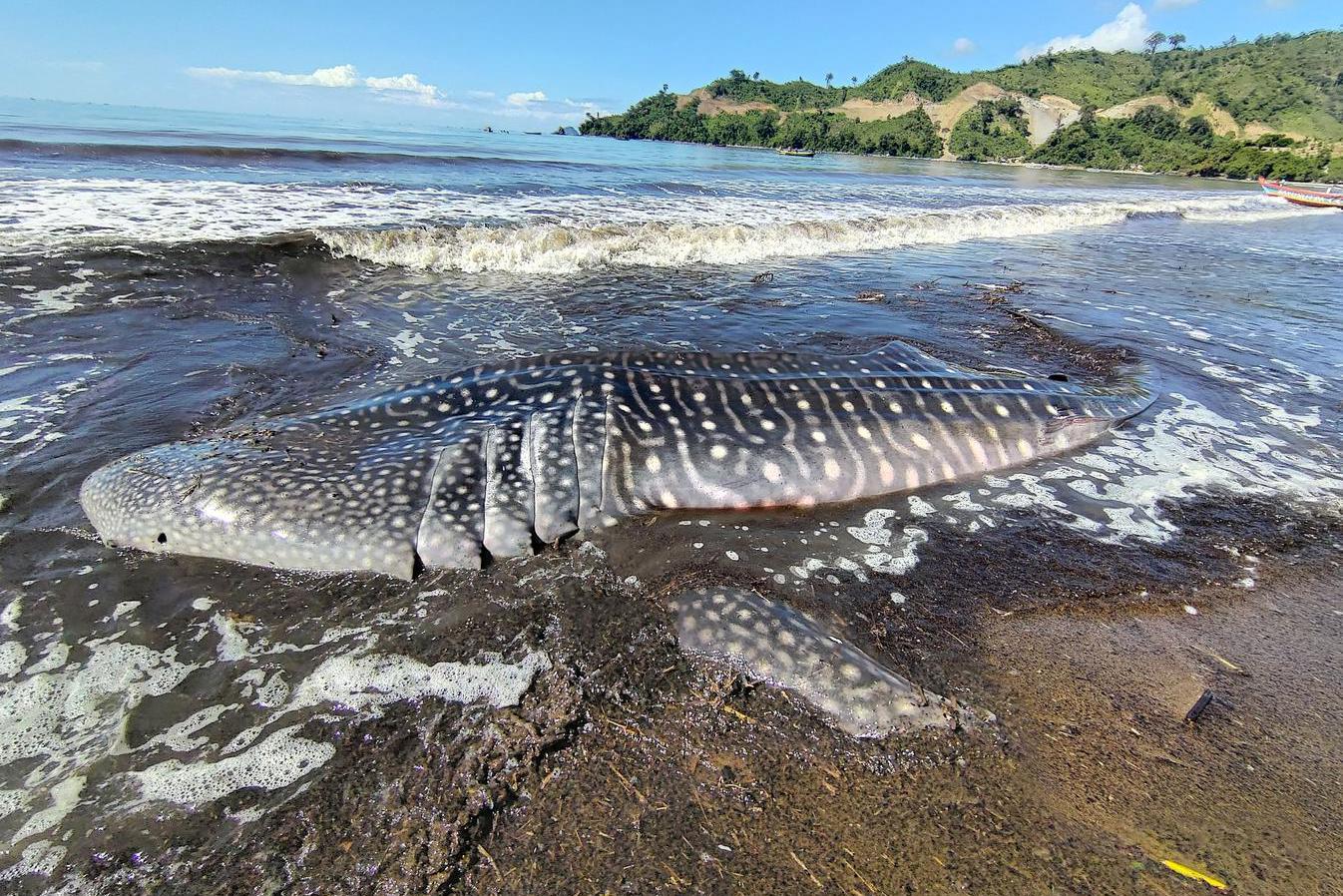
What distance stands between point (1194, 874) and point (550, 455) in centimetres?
338

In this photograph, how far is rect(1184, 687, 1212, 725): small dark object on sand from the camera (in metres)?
2.54

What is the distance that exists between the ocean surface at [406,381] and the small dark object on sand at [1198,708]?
98 centimetres

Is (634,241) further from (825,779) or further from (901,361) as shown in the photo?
(825,779)

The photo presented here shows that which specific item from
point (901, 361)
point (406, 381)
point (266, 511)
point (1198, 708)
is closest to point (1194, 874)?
point (1198, 708)

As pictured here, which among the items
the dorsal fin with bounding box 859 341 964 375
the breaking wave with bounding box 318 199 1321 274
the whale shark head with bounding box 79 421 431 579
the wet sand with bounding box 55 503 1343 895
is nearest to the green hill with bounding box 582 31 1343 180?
the breaking wave with bounding box 318 199 1321 274

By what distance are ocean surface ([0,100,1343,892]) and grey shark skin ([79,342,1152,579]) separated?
205mm

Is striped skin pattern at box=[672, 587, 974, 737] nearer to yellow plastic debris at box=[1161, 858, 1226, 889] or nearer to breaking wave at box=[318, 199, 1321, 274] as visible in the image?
yellow plastic debris at box=[1161, 858, 1226, 889]

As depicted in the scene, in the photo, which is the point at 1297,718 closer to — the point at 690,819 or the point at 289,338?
the point at 690,819

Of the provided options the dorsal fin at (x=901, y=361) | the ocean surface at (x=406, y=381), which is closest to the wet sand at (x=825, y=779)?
the ocean surface at (x=406, y=381)

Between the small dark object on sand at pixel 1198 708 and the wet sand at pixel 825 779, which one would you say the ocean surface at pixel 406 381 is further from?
the small dark object on sand at pixel 1198 708

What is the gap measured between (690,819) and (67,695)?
8.92ft

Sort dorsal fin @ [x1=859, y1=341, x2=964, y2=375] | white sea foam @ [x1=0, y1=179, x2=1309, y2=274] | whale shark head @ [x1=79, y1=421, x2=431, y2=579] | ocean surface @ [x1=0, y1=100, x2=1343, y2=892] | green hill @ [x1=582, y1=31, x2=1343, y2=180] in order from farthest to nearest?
green hill @ [x1=582, y1=31, x2=1343, y2=180]
white sea foam @ [x1=0, y1=179, x2=1309, y2=274]
dorsal fin @ [x1=859, y1=341, x2=964, y2=375]
whale shark head @ [x1=79, y1=421, x2=431, y2=579]
ocean surface @ [x1=0, y1=100, x2=1343, y2=892]

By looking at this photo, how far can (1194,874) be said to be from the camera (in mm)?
1942

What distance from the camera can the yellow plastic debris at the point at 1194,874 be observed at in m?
1.91
